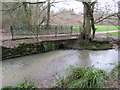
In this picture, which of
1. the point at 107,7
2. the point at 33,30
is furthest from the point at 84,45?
the point at 33,30

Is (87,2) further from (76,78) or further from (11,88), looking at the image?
(11,88)

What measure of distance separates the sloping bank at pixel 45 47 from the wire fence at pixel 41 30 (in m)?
1.12

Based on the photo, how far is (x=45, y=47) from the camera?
7844 millimetres

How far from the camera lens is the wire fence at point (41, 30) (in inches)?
315

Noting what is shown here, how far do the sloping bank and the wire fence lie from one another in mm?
1121

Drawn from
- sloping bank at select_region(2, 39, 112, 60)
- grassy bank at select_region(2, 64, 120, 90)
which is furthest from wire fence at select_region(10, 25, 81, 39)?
grassy bank at select_region(2, 64, 120, 90)

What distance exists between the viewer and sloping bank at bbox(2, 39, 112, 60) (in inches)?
251

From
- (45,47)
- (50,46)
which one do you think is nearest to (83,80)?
(45,47)

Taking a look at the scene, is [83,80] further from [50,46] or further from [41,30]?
[41,30]

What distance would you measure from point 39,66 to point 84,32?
510cm

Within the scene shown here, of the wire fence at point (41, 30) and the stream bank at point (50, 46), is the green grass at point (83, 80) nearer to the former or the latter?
the stream bank at point (50, 46)

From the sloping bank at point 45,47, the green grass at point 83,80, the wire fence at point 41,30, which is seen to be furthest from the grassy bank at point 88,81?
the wire fence at point 41,30

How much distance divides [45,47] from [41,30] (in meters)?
1.88

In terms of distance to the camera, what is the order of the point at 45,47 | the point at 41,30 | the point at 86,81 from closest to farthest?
the point at 86,81 → the point at 45,47 → the point at 41,30
